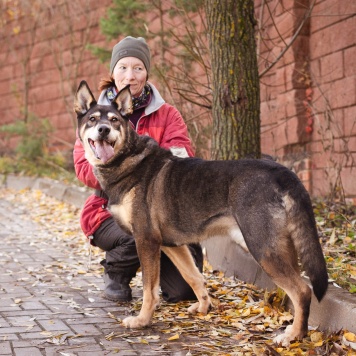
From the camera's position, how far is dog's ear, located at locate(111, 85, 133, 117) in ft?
16.0

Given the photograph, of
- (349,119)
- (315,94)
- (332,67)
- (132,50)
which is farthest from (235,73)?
(315,94)

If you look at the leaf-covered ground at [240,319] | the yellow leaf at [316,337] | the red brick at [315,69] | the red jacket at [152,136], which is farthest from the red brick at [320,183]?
the yellow leaf at [316,337]

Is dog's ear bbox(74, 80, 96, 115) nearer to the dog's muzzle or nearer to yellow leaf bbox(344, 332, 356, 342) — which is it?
the dog's muzzle

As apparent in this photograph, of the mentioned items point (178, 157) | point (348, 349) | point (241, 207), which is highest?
point (178, 157)

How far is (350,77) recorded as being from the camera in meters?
8.52

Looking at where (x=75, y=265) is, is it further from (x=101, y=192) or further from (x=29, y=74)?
(x=29, y=74)

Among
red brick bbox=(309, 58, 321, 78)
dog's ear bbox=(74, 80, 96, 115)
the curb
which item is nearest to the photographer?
the curb

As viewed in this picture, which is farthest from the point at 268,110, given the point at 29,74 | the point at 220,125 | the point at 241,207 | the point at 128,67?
the point at 29,74

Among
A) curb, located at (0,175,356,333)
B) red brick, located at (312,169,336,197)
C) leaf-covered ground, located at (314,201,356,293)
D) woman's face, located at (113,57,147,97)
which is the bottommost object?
curb, located at (0,175,356,333)

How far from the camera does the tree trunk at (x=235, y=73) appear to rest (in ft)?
21.6

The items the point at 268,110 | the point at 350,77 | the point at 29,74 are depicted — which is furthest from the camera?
the point at 29,74

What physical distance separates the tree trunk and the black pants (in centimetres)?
158

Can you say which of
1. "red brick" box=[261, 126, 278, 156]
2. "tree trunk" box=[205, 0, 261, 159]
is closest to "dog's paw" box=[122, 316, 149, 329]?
"tree trunk" box=[205, 0, 261, 159]

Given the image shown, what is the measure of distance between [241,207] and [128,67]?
1.78 m
